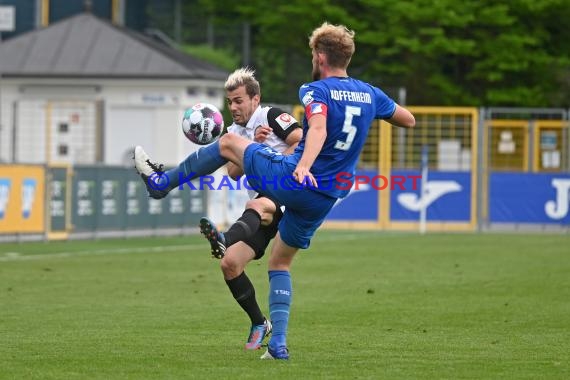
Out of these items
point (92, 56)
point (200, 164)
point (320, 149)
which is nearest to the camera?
point (320, 149)

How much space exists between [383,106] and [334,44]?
63cm

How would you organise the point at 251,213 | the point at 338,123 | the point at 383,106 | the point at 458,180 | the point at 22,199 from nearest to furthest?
the point at 338,123, the point at 383,106, the point at 251,213, the point at 22,199, the point at 458,180

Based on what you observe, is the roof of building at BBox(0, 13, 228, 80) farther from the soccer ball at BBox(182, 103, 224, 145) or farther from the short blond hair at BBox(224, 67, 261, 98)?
the short blond hair at BBox(224, 67, 261, 98)

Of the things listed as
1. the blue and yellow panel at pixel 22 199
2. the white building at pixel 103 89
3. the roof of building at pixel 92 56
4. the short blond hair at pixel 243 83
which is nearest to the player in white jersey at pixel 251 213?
the short blond hair at pixel 243 83

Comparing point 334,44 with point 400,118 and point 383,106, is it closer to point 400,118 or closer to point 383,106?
point 383,106

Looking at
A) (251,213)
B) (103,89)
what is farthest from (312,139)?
(103,89)

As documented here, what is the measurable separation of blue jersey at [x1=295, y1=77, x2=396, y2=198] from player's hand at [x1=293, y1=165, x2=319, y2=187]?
0.73ft

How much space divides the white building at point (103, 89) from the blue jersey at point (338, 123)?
25.8 metres

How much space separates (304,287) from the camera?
16.6 meters

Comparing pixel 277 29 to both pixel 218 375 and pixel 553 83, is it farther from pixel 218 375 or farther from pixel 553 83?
pixel 218 375

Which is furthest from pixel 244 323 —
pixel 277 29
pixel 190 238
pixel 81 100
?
pixel 277 29

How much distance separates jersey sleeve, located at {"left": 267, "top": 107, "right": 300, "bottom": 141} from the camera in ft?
34.5

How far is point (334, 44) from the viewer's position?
30.7 feet

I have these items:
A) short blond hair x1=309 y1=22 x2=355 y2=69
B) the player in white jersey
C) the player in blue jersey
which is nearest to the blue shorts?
the player in blue jersey
